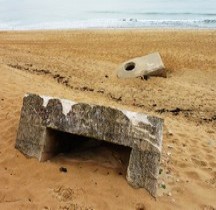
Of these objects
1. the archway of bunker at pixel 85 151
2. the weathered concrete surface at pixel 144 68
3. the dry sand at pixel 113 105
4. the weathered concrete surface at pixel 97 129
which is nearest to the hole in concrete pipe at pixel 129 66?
the weathered concrete surface at pixel 144 68

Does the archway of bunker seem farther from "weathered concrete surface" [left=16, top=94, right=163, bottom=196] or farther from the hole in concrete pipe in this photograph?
the hole in concrete pipe

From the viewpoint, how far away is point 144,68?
480 inches

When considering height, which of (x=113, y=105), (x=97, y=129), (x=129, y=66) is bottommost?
(x=113, y=105)

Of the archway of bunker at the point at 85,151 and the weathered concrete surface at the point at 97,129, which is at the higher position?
the weathered concrete surface at the point at 97,129

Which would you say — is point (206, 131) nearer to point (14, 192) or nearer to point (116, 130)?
point (116, 130)

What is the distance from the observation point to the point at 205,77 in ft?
42.0

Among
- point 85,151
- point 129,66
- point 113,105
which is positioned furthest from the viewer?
point 129,66

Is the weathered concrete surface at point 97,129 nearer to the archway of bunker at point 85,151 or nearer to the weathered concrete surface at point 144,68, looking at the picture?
the archway of bunker at point 85,151

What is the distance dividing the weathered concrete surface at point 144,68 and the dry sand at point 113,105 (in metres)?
0.32

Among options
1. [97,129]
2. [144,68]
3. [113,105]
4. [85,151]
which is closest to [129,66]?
[144,68]

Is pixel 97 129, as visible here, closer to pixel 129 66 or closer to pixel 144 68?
pixel 144 68

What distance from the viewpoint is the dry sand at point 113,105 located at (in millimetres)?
4961

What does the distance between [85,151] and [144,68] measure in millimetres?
6696

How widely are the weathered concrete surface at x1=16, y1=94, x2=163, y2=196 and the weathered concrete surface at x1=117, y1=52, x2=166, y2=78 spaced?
6.69 m
